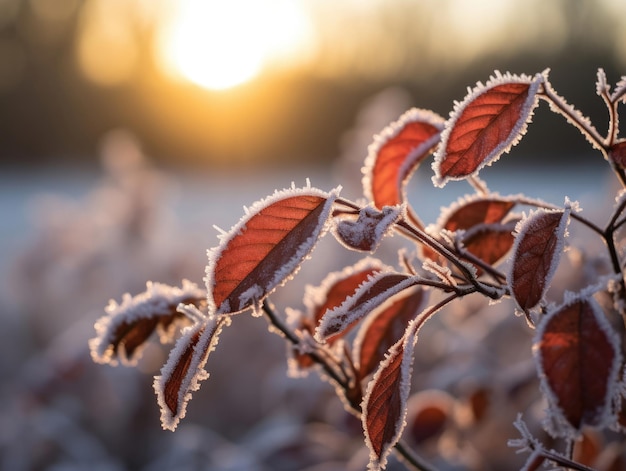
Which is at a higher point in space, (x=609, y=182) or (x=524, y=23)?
A: (x=524, y=23)

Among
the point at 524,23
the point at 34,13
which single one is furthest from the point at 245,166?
the point at 524,23

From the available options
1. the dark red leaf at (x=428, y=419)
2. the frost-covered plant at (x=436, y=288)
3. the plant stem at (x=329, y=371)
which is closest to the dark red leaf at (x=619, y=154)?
the frost-covered plant at (x=436, y=288)

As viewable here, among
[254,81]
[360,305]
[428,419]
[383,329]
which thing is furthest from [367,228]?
[254,81]

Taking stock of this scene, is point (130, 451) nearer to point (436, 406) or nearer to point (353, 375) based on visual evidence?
point (436, 406)

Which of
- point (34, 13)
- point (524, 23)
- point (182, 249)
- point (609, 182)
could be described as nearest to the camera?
point (609, 182)

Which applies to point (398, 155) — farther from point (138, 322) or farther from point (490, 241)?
point (138, 322)

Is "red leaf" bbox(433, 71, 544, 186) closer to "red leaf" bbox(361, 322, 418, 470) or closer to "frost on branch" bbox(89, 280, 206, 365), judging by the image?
"red leaf" bbox(361, 322, 418, 470)
